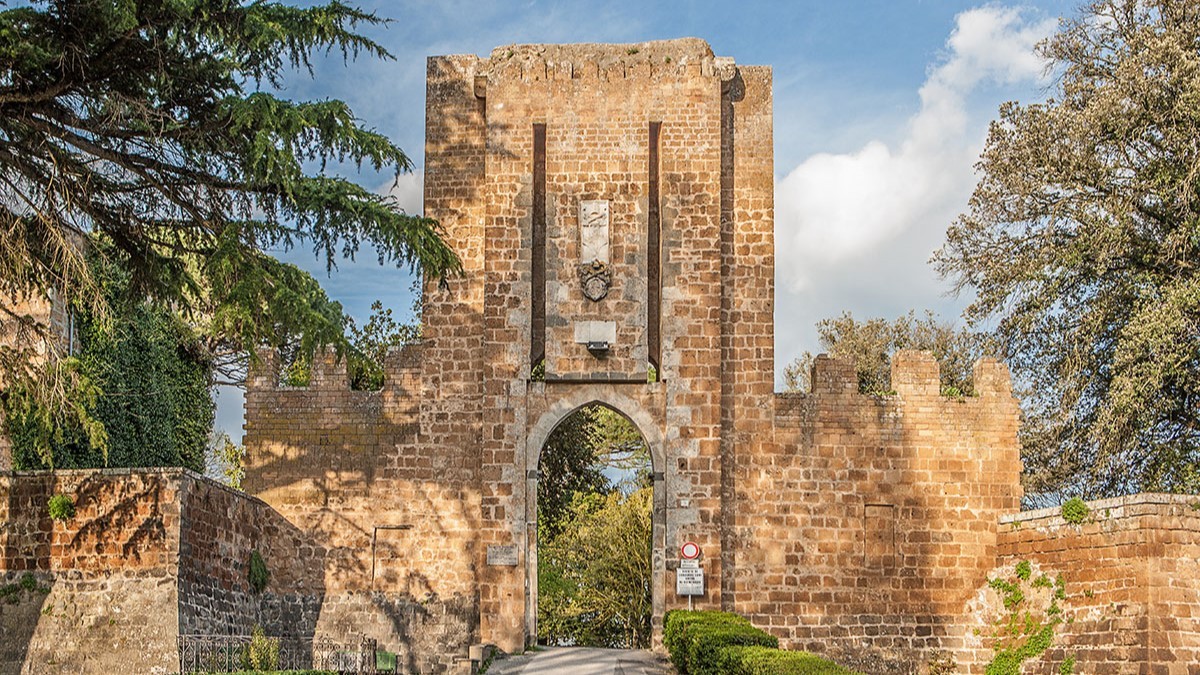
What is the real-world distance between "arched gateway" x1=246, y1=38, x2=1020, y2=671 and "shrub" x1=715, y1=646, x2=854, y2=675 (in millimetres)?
4870

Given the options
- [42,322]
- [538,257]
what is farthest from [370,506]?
[42,322]

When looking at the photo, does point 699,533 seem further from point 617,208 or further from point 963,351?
point 963,351

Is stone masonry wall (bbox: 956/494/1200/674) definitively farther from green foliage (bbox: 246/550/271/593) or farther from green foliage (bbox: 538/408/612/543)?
green foliage (bbox: 538/408/612/543)

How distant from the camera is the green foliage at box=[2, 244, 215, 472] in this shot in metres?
22.8

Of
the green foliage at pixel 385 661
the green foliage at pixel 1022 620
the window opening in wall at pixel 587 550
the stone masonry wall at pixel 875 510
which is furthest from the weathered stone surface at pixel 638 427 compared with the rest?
the window opening in wall at pixel 587 550

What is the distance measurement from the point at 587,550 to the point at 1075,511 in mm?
13171

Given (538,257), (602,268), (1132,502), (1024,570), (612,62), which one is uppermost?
(612,62)

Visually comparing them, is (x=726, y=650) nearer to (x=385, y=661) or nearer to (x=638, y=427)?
(x=385, y=661)

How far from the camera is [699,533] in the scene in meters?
20.9

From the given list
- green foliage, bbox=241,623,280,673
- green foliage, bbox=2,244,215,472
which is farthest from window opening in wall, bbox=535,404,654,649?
green foliage, bbox=241,623,280,673

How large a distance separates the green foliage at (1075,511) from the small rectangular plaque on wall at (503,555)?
762cm

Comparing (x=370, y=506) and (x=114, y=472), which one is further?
(x=370, y=506)

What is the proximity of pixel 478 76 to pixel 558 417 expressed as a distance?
541cm

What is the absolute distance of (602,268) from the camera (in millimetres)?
21328
